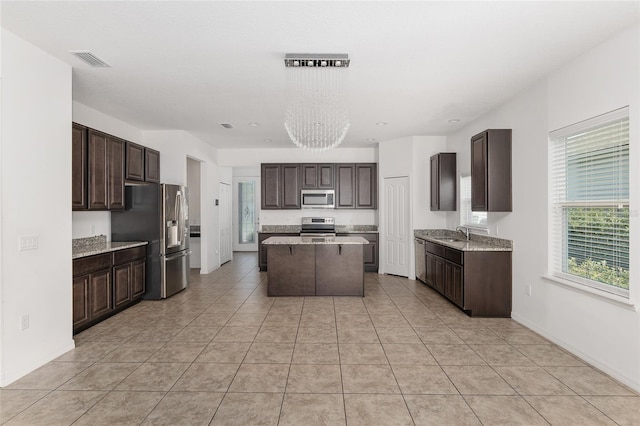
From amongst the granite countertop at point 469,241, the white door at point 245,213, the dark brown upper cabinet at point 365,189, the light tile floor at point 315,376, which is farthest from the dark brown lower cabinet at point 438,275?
the white door at point 245,213

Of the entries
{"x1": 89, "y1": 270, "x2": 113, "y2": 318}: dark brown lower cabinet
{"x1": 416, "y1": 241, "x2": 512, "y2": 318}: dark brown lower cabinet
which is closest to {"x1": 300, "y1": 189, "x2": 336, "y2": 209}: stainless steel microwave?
{"x1": 416, "y1": 241, "x2": 512, "y2": 318}: dark brown lower cabinet

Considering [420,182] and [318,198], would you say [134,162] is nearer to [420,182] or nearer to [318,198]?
[318,198]

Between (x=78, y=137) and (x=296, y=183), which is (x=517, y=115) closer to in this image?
(x=296, y=183)

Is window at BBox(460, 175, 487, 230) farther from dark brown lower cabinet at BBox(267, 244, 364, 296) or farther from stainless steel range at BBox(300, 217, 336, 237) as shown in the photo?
stainless steel range at BBox(300, 217, 336, 237)

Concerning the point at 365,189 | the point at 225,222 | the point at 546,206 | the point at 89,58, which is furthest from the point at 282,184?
the point at 546,206

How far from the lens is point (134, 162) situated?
498 centimetres

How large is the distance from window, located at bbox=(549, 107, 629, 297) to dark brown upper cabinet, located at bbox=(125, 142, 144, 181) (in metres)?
5.40

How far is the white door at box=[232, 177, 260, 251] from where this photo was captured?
34.6ft

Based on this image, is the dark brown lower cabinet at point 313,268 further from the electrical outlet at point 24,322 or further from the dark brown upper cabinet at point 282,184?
the electrical outlet at point 24,322

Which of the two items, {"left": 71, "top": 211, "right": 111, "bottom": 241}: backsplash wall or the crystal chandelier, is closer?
the crystal chandelier

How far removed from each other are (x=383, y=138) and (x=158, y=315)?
16.5 feet

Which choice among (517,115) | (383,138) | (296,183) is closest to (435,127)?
(383,138)

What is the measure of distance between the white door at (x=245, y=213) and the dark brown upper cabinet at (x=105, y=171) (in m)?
5.76

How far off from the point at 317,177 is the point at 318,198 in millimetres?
478
